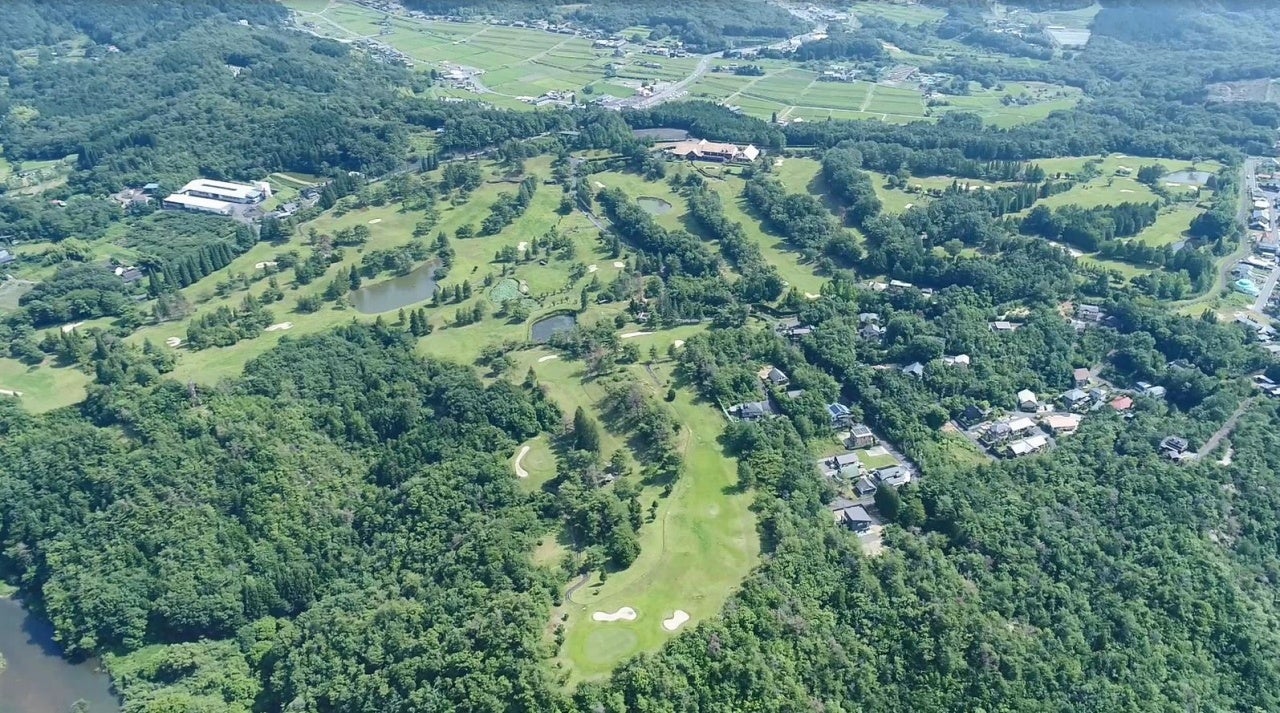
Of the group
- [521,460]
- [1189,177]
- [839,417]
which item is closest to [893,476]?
[839,417]

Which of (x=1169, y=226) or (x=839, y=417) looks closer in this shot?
(x=839, y=417)

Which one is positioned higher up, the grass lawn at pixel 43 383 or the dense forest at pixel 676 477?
the dense forest at pixel 676 477

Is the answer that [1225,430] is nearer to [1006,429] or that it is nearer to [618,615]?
[1006,429]

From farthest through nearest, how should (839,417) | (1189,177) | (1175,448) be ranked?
1. (1189,177)
2. (839,417)
3. (1175,448)

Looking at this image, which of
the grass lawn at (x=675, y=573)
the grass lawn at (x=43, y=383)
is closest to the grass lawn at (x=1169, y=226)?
the grass lawn at (x=675, y=573)

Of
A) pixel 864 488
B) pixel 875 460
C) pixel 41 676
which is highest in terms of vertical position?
pixel 864 488

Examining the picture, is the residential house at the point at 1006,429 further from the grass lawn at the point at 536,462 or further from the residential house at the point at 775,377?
the grass lawn at the point at 536,462

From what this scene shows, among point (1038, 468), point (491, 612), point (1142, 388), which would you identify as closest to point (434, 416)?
point (491, 612)
